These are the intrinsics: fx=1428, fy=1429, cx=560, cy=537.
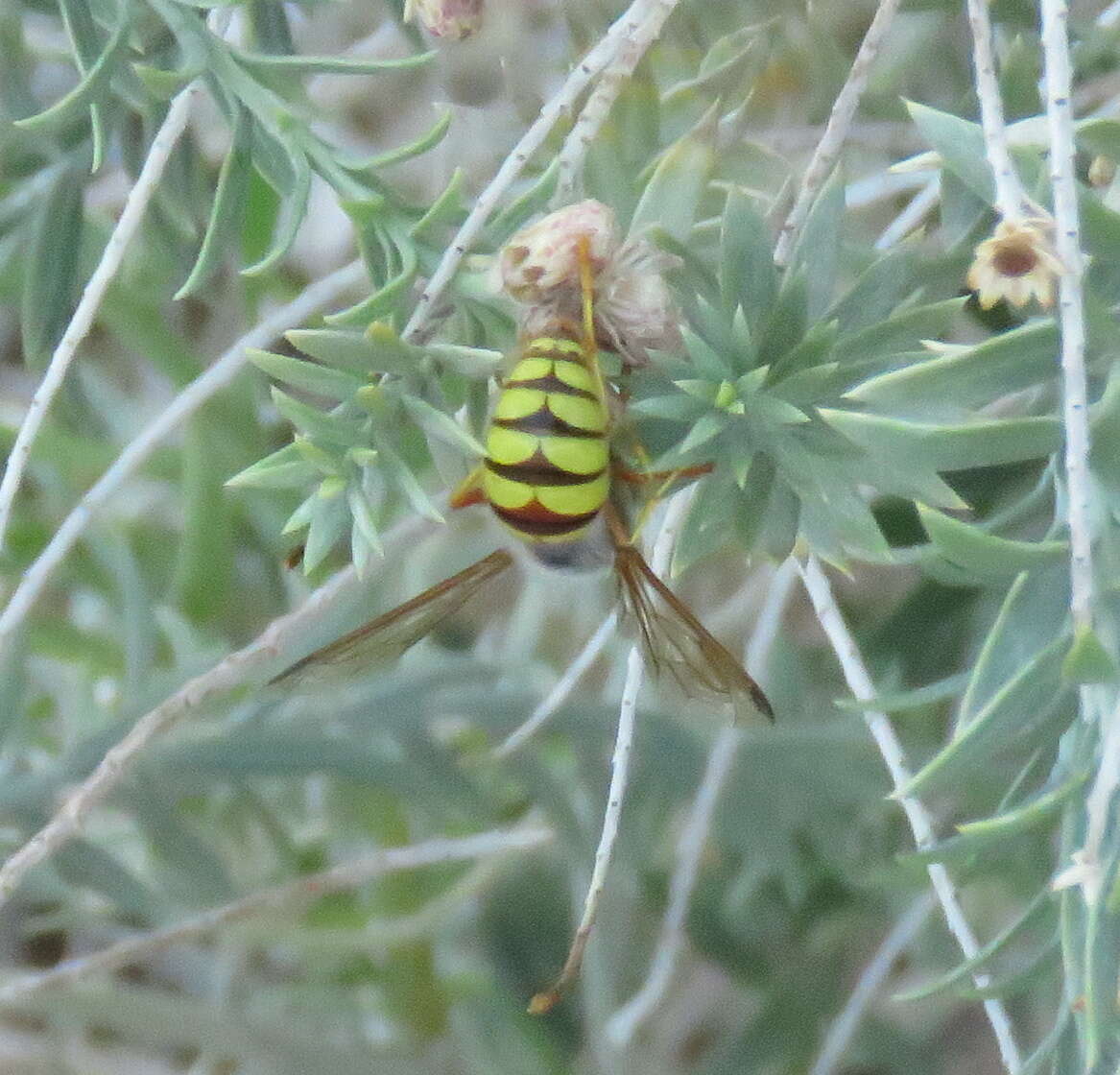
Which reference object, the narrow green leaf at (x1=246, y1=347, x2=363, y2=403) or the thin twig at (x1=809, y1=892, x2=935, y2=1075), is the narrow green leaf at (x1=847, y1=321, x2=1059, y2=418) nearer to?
the narrow green leaf at (x1=246, y1=347, x2=363, y2=403)

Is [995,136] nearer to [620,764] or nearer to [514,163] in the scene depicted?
[514,163]

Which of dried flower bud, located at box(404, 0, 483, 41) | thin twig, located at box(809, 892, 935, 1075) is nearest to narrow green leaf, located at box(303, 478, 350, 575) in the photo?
dried flower bud, located at box(404, 0, 483, 41)

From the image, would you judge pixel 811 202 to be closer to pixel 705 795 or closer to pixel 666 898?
pixel 705 795

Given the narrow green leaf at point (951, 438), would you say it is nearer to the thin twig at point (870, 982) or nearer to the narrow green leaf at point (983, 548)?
the narrow green leaf at point (983, 548)

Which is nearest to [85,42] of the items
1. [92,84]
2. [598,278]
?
[92,84]

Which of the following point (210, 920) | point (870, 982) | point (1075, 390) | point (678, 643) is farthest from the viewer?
point (870, 982)

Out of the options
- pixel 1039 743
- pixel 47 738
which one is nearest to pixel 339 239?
pixel 47 738

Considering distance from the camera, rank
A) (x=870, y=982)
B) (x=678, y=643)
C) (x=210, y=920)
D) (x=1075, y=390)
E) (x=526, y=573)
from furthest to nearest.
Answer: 1. (x=526, y=573)
2. (x=870, y=982)
3. (x=210, y=920)
4. (x=678, y=643)
5. (x=1075, y=390)

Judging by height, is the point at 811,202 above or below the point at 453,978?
above
